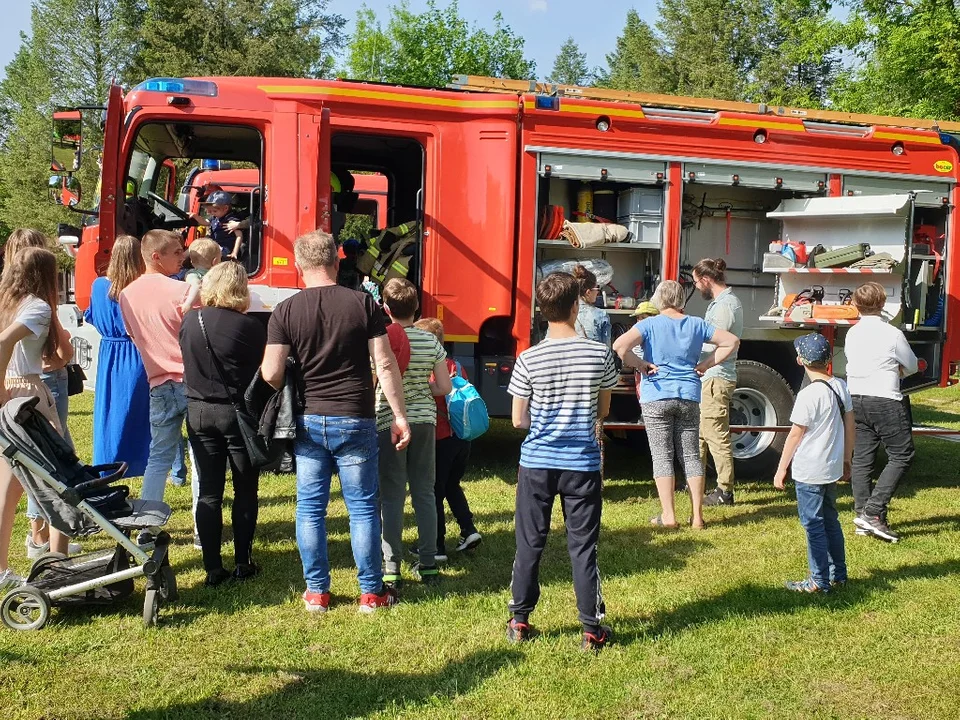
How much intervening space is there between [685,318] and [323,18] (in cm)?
2991

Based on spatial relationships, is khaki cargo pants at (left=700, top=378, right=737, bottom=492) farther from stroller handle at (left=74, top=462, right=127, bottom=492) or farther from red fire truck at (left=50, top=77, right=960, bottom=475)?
stroller handle at (left=74, top=462, right=127, bottom=492)

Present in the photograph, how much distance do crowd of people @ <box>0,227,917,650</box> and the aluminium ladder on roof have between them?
2.58 metres

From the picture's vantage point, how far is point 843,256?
7418 mm

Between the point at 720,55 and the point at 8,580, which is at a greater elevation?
Answer: the point at 720,55

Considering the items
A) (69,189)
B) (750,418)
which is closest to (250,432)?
(69,189)

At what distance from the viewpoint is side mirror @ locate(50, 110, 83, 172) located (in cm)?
671

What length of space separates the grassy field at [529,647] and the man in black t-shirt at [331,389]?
448mm

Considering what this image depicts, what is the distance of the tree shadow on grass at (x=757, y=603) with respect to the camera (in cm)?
422

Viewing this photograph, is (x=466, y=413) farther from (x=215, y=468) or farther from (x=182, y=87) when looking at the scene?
(x=182, y=87)

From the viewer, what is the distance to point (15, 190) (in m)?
32.9

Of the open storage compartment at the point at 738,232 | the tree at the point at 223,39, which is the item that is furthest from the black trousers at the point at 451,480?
the tree at the point at 223,39

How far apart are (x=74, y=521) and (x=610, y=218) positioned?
5.11 m

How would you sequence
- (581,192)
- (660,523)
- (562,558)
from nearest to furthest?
(562,558), (660,523), (581,192)

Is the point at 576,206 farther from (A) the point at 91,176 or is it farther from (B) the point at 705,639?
(A) the point at 91,176
